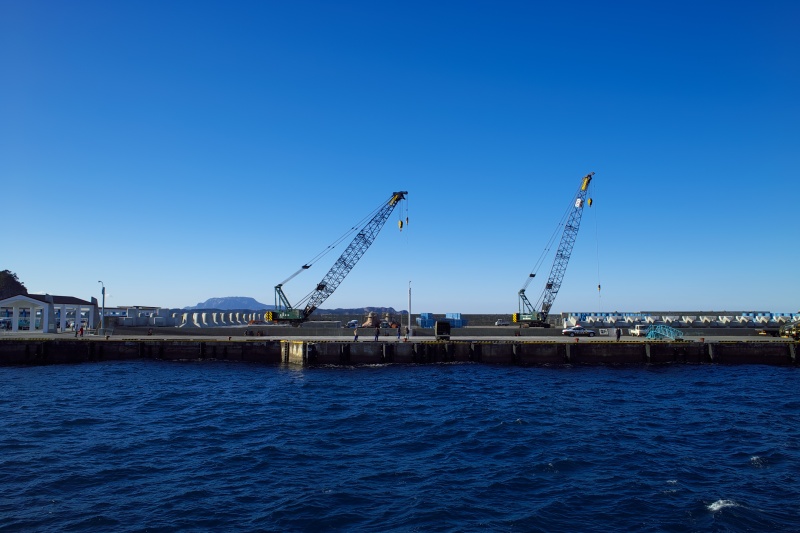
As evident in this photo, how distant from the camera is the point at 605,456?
23.9 meters

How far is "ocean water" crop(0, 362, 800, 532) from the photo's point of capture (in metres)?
17.2

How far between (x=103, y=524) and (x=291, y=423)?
14246 millimetres

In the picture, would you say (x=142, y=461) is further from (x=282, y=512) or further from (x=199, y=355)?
(x=199, y=355)

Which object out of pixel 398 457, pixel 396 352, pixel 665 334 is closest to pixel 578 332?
pixel 665 334

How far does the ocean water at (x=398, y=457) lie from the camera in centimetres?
1723

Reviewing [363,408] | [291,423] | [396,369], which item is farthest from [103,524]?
[396,369]

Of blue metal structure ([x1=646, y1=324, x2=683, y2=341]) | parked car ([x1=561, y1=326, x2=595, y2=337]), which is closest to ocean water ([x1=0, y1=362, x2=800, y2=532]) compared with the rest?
blue metal structure ([x1=646, y1=324, x2=683, y2=341])

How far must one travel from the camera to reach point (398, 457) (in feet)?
77.6

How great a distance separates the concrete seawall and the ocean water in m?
13.1

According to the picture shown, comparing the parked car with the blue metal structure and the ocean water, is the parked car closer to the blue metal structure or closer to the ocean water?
the blue metal structure

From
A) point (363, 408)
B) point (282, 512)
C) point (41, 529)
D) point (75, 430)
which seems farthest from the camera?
point (363, 408)

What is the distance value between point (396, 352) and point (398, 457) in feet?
110

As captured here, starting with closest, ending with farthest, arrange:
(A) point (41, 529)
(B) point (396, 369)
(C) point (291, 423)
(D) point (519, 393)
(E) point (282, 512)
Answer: (A) point (41, 529)
(E) point (282, 512)
(C) point (291, 423)
(D) point (519, 393)
(B) point (396, 369)

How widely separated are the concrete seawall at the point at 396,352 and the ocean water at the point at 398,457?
1307 centimetres
